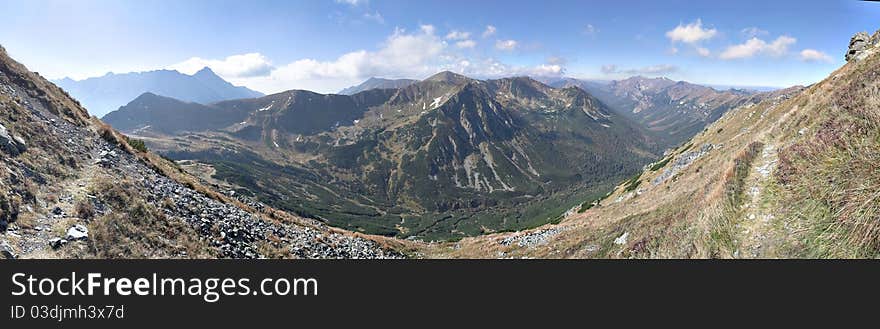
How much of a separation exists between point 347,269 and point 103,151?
1947cm

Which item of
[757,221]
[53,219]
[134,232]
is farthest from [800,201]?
[53,219]

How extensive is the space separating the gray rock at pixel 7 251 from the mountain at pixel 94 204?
2 cm

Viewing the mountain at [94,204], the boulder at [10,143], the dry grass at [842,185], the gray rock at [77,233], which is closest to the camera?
the dry grass at [842,185]

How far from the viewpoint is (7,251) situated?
783cm

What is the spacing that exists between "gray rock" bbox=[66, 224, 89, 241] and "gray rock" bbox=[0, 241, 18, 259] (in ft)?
3.53

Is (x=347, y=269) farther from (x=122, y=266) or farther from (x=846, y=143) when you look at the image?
(x=846, y=143)

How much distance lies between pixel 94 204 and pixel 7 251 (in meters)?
3.82

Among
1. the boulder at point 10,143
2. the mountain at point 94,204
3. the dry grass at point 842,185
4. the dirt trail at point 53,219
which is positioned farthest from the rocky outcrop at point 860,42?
the boulder at point 10,143

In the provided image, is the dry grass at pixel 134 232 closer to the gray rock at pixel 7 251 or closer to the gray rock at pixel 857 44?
the gray rock at pixel 7 251

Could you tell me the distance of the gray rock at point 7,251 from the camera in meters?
7.67

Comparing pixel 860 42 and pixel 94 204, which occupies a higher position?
pixel 860 42

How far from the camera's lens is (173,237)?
38.6ft

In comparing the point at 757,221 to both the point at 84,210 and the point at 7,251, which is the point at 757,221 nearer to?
the point at 7,251

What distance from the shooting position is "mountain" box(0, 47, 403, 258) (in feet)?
30.5
